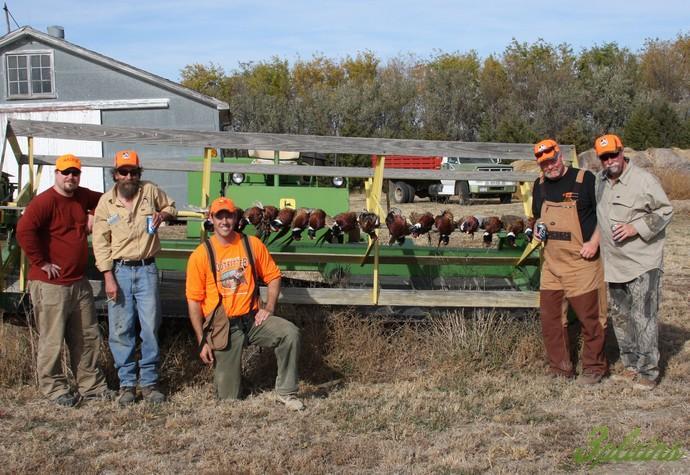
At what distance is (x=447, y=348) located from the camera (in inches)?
259

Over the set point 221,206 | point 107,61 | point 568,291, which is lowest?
point 568,291

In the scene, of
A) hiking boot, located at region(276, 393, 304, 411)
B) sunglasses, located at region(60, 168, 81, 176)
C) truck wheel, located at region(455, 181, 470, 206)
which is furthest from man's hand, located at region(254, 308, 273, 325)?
truck wheel, located at region(455, 181, 470, 206)

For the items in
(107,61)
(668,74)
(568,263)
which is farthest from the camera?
(668,74)

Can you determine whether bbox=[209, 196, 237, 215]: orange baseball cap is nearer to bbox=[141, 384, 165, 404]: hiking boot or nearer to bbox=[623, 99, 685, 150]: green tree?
bbox=[141, 384, 165, 404]: hiking boot

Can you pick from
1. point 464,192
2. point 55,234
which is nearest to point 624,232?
point 55,234

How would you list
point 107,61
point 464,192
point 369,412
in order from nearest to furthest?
1. point 369,412
2. point 107,61
3. point 464,192

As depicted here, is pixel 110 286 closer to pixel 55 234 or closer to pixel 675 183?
pixel 55 234

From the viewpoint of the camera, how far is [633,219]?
5.98 meters

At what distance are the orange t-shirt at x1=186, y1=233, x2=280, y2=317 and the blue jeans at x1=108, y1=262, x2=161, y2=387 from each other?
322 millimetres

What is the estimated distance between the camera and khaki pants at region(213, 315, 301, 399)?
5699 millimetres

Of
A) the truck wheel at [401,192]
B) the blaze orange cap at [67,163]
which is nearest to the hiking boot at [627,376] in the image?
the blaze orange cap at [67,163]

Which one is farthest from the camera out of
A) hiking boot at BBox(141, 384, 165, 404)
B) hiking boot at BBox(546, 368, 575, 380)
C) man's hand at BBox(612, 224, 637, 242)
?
A: hiking boot at BBox(546, 368, 575, 380)

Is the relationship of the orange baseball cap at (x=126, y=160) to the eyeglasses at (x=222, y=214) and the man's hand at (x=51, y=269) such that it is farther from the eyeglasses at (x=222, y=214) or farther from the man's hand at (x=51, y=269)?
the man's hand at (x=51, y=269)

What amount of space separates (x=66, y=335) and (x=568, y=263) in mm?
3858
